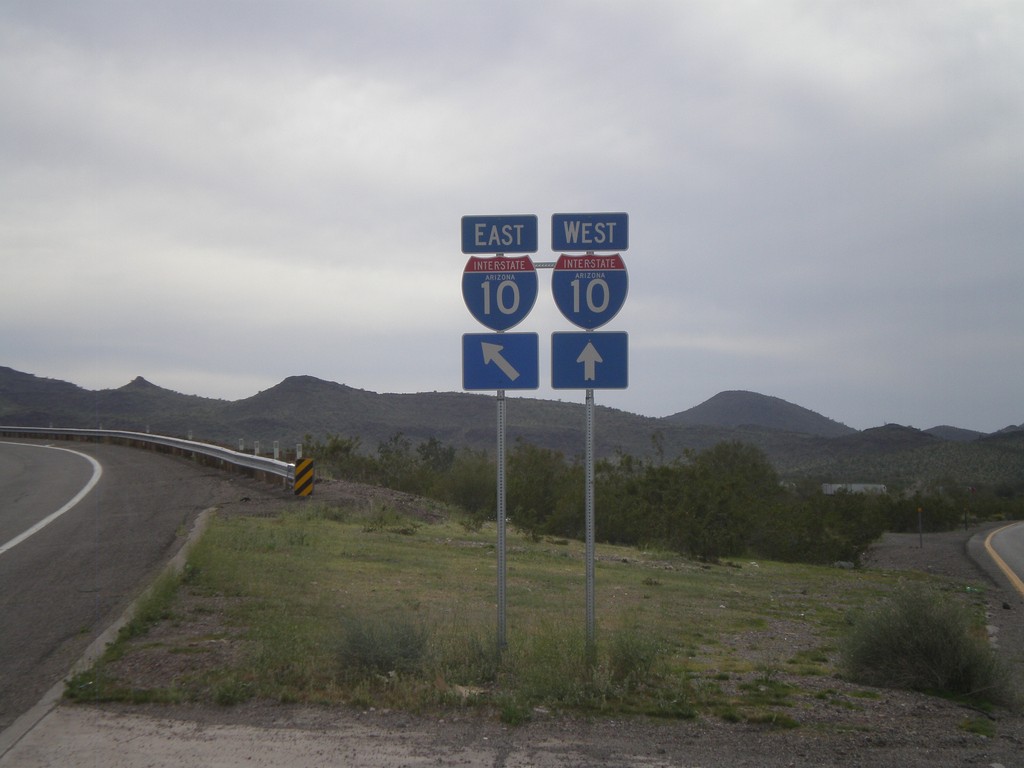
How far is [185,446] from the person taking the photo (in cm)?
3281

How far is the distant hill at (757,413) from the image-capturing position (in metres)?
171

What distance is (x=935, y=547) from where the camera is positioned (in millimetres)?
38250

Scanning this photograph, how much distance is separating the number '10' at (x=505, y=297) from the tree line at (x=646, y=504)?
19810 mm

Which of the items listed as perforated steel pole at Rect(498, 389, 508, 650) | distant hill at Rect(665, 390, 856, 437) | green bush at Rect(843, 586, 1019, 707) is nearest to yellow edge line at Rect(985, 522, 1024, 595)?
green bush at Rect(843, 586, 1019, 707)

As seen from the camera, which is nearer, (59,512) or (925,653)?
(925,653)

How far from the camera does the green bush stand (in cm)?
757

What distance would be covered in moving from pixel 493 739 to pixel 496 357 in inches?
138

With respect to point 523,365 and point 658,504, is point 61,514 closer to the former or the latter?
point 523,365

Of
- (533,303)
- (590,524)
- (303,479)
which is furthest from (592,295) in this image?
(303,479)

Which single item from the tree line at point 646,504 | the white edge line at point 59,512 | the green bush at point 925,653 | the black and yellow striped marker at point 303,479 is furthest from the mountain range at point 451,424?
the green bush at point 925,653

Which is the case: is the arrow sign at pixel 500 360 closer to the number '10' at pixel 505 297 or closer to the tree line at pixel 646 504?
the number '10' at pixel 505 297

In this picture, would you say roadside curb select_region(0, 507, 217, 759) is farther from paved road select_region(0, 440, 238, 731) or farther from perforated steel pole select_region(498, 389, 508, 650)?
perforated steel pole select_region(498, 389, 508, 650)

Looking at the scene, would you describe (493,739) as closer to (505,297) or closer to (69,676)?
(69,676)

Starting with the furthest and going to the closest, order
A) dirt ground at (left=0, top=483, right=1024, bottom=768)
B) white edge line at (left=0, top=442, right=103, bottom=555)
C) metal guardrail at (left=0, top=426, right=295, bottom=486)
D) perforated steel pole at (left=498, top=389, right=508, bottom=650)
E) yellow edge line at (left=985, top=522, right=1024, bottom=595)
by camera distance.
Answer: metal guardrail at (left=0, top=426, right=295, bottom=486), yellow edge line at (left=985, top=522, right=1024, bottom=595), white edge line at (left=0, top=442, right=103, bottom=555), perforated steel pole at (left=498, top=389, right=508, bottom=650), dirt ground at (left=0, top=483, right=1024, bottom=768)
